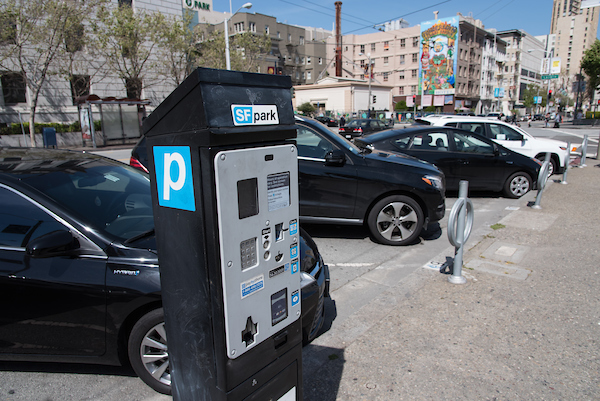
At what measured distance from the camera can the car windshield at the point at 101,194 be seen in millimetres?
2891

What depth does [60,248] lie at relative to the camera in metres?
2.57

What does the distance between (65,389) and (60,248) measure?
107 centimetres

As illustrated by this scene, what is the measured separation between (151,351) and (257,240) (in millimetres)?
1553

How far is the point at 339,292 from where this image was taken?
4289 mm

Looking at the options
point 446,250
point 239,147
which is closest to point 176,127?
point 239,147

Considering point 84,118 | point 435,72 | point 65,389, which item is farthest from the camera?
point 435,72

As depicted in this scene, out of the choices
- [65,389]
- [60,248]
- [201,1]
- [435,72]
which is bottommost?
[65,389]

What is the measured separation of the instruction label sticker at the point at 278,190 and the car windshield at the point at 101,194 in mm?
1582

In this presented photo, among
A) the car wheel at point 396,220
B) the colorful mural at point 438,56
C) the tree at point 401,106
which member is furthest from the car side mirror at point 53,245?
the colorful mural at point 438,56

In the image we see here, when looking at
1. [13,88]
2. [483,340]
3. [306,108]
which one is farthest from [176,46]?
[483,340]

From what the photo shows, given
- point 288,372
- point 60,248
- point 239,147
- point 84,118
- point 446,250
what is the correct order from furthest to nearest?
point 84,118 → point 446,250 → point 60,248 → point 288,372 → point 239,147

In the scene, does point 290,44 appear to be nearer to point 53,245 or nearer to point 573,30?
point 53,245

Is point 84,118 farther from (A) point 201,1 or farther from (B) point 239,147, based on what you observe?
(B) point 239,147

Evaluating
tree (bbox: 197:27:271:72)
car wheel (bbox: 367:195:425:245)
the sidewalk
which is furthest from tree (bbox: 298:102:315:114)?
the sidewalk
